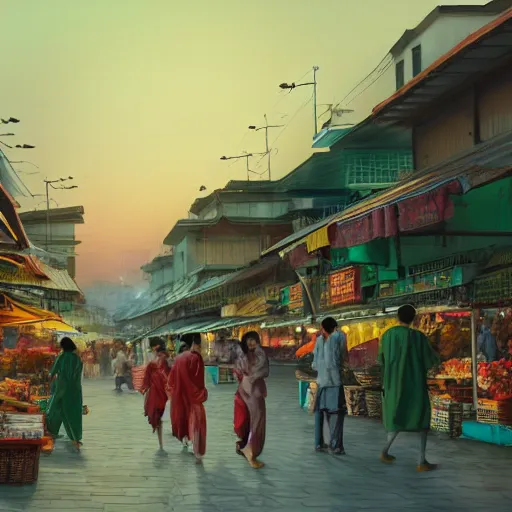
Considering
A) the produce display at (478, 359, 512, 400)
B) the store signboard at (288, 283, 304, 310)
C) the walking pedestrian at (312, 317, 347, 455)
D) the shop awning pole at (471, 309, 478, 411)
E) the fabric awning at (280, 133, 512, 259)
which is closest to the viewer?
the fabric awning at (280, 133, 512, 259)

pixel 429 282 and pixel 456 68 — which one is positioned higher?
pixel 456 68

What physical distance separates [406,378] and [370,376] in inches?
258

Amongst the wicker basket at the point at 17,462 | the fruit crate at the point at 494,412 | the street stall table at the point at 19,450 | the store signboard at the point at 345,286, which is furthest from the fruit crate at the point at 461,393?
the wicker basket at the point at 17,462

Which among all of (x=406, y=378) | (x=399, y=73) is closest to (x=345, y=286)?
(x=406, y=378)

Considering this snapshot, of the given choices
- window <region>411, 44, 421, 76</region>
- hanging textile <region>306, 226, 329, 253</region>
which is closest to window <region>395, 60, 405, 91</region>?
window <region>411, 44, 421, 76</region>

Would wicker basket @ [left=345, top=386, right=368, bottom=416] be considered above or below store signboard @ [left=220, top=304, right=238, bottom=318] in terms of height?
below

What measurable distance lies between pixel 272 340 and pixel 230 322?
3.80 meters

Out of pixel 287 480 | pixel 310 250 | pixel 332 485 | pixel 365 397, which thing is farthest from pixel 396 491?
pixel 365 397

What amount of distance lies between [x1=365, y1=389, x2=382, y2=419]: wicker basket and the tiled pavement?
181cm

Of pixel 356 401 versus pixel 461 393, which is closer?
pixel 461 393

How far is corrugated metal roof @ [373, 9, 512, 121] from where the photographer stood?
1302 centimetres

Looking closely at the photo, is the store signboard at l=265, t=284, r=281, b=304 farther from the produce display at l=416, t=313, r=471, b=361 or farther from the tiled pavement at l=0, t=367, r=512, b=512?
the tiled pavement at l=0, t=367, r=512, b=512

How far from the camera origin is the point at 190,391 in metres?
11.6

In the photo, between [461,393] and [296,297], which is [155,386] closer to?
[461,393]
